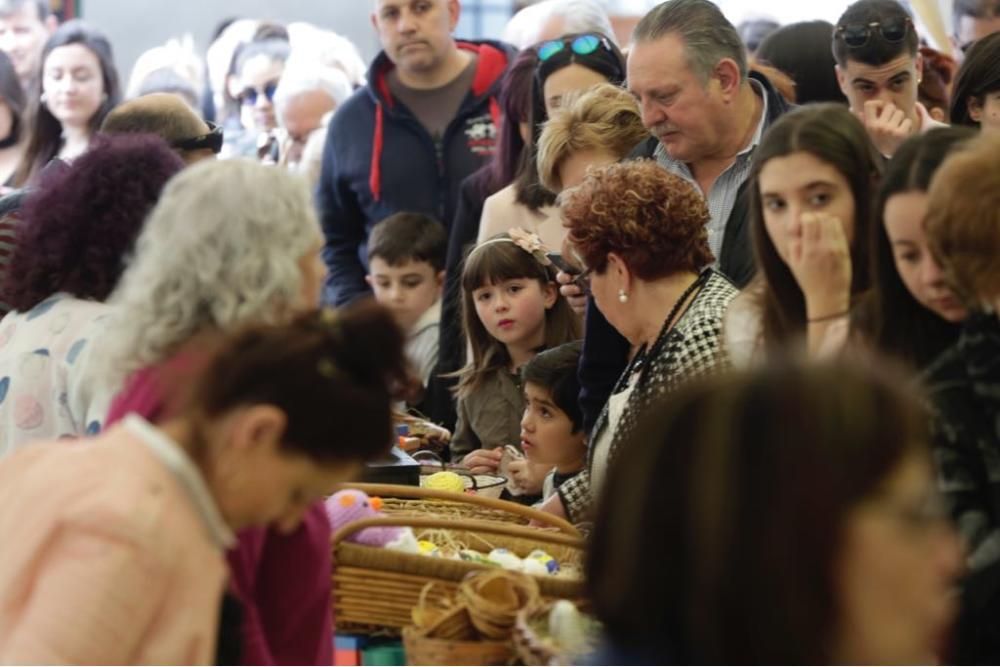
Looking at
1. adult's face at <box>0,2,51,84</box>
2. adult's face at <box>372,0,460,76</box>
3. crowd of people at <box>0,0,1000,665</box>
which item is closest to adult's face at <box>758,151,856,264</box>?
crowd of people at <box>0,0,1000,665</box>

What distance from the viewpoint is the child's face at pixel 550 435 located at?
14.5 ft

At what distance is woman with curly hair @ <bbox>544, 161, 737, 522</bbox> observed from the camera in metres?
3.52

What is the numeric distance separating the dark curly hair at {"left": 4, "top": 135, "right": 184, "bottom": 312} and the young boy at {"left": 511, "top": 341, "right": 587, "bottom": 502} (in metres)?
1.47

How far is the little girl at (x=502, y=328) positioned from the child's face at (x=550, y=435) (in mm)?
311

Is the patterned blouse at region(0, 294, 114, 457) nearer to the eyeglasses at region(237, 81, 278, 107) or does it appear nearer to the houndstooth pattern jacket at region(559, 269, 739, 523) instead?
the houndstooth pattern jacket at region(559, 269, 739, 523)

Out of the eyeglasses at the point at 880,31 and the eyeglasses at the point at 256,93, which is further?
the eyeglasses at the point at 256,93

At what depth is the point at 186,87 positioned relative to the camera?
860 cm

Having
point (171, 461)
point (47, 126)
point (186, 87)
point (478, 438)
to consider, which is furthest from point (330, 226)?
point (171, 461)

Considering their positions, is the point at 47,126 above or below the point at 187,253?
below

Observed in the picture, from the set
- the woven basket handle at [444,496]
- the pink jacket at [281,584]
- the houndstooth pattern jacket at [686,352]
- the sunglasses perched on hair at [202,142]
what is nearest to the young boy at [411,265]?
the sunglasses perched on hair at [202,142]

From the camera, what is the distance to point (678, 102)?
13.7 ft

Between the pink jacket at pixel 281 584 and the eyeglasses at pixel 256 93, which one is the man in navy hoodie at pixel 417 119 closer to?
the eyeglasses at pixel 256 93

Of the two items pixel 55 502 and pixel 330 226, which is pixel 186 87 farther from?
pixel 55 502

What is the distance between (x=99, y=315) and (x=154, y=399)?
807 millimetres
